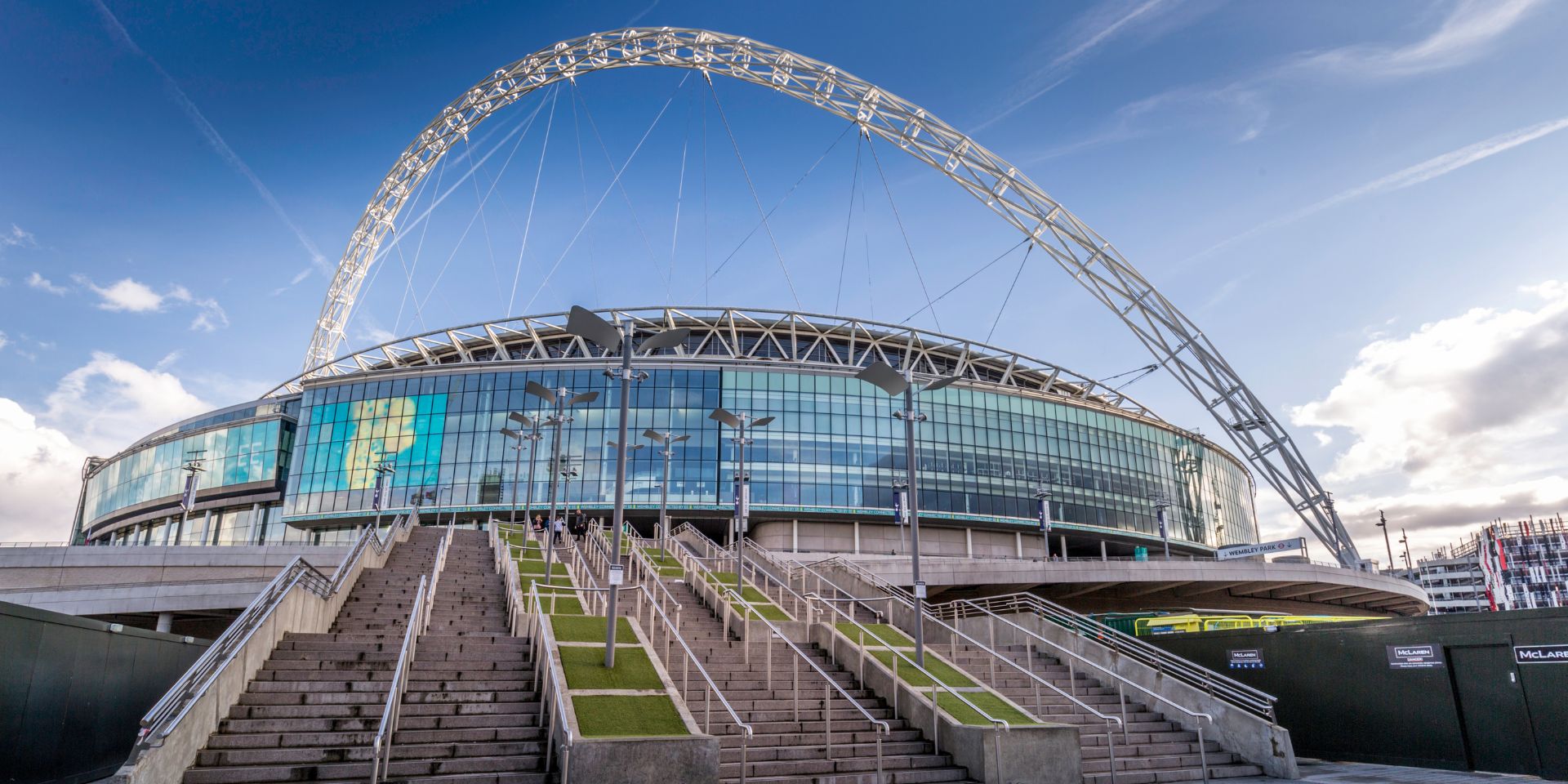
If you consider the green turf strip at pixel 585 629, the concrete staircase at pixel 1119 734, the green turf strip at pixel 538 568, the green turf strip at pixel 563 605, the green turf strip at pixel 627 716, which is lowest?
the concrete staircase at pixel 1119 734

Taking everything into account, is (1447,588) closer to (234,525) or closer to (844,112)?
(844,112)

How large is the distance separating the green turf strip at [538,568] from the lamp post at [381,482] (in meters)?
34.5

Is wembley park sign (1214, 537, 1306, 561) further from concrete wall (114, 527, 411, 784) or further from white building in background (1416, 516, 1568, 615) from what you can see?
white building in background (1416, 516, 1568, 615)

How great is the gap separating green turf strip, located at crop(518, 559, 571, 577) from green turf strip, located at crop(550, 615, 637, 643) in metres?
8.42

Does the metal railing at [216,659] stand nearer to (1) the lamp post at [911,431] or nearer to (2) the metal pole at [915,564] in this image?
(2) the metal pole at [915,564]

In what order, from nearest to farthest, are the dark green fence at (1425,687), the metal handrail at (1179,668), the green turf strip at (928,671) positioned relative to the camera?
1. the dark green fence at (1425,687)
2. the green turf strip at (928,671)
3. the metal handrail at (1179,668)

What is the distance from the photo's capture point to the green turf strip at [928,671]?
52.6 feet

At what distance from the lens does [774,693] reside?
15.6 m

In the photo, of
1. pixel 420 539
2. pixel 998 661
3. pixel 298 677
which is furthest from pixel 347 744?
pixel 420 539

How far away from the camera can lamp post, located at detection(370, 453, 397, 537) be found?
192 ft

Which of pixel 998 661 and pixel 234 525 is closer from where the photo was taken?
pixel 998 661

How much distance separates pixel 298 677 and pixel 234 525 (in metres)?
72.6

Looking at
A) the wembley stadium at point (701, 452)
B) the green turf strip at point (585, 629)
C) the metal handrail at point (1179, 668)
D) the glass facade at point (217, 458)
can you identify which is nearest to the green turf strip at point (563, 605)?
the green turf strip at point (585, 629)

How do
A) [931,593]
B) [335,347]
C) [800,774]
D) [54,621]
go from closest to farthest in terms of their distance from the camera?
[54,621]
[800,774]
[931,593]
[335,347]
